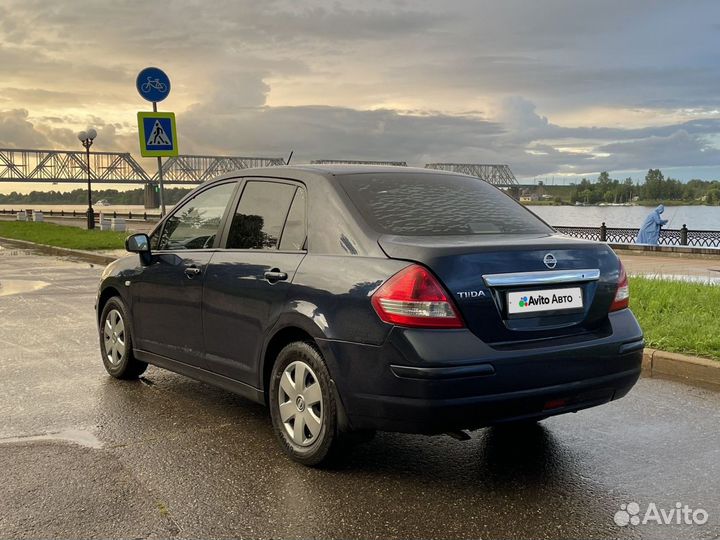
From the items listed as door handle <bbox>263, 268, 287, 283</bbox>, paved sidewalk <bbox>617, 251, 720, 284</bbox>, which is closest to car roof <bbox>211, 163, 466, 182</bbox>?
door handle <bbox>263, 268, 287, 283</bbox>

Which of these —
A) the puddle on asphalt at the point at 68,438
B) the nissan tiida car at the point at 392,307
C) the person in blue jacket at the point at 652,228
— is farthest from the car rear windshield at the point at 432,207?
the person in blue jacket at the point at 652,228

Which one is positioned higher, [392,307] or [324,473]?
[392,307]

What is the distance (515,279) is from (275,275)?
1341mm

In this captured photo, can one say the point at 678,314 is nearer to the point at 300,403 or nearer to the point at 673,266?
the point at 300,403

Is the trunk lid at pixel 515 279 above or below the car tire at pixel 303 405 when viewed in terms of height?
above

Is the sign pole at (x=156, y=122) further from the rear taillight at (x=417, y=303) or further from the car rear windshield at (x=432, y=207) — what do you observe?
the rear taillight at (x=417, y=303)

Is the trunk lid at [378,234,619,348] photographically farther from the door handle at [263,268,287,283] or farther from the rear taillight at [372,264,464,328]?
the door handle at [263,268,287,283]

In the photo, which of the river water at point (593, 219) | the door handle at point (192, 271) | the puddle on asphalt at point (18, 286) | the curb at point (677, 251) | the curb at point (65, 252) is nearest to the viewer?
the door handle at point (192, 271)

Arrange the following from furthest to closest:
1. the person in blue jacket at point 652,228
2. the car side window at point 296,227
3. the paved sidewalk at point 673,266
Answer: the person in blue jacket at point 652,228 < the paved sidewalk at point 673,266 < the car side window at point 296,227

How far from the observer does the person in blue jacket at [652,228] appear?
24938 millimetres

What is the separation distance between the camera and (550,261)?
375 centimetres

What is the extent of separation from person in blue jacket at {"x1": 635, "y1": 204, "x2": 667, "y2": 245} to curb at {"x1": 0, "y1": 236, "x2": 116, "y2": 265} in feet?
56.7

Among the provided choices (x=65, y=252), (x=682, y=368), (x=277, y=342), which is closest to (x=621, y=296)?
(x=277, y=342)

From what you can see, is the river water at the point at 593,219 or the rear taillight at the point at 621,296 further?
the river water at the point at 593,219
